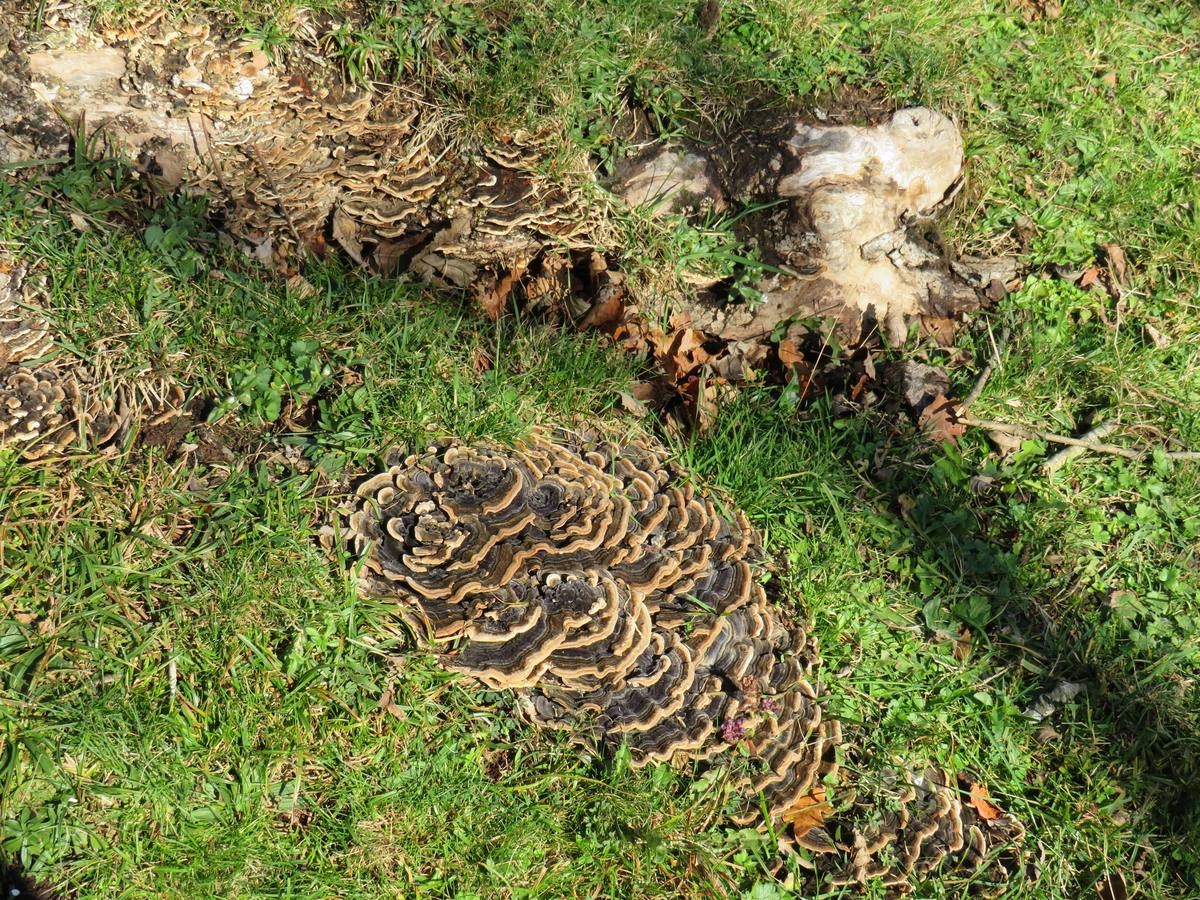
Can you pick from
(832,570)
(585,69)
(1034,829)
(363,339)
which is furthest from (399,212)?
(1034,829)

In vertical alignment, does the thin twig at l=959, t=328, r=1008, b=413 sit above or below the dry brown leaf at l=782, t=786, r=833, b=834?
above

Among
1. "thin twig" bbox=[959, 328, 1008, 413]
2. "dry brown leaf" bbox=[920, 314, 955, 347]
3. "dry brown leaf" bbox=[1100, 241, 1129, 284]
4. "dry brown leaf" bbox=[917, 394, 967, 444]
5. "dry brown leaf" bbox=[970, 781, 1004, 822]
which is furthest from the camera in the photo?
"dry brown leaf" bbox=[1100, 241, 1129, 284]

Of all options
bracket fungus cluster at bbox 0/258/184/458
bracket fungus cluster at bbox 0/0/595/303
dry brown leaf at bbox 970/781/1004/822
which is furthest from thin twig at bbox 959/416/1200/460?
bracket fungus cluster at bbox 0/258/184/458

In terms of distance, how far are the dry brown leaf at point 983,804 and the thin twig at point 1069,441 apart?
1777mm

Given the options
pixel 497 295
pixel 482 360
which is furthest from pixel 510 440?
pixel 497 295

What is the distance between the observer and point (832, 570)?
4.25 meters

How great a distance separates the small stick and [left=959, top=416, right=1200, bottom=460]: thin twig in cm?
3

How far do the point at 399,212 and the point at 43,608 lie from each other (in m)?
2.30

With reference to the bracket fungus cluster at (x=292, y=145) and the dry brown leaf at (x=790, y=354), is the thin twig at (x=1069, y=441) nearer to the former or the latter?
the dry brown leaf at (x=790, y=354)

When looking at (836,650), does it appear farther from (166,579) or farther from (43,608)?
(43,608)

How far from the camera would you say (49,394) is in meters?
3.54

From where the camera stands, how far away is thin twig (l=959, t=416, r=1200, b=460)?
4754 mm

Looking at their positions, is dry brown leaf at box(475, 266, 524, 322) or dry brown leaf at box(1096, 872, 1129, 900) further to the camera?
dry brown leaf at box(475, 266, 524, 322)

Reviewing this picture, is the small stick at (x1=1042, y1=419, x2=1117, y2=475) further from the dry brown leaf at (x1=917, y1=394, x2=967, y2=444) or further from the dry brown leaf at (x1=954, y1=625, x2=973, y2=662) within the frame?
the dry brown leaf at (x1=954, y1=625, x2=973, y2=662)
